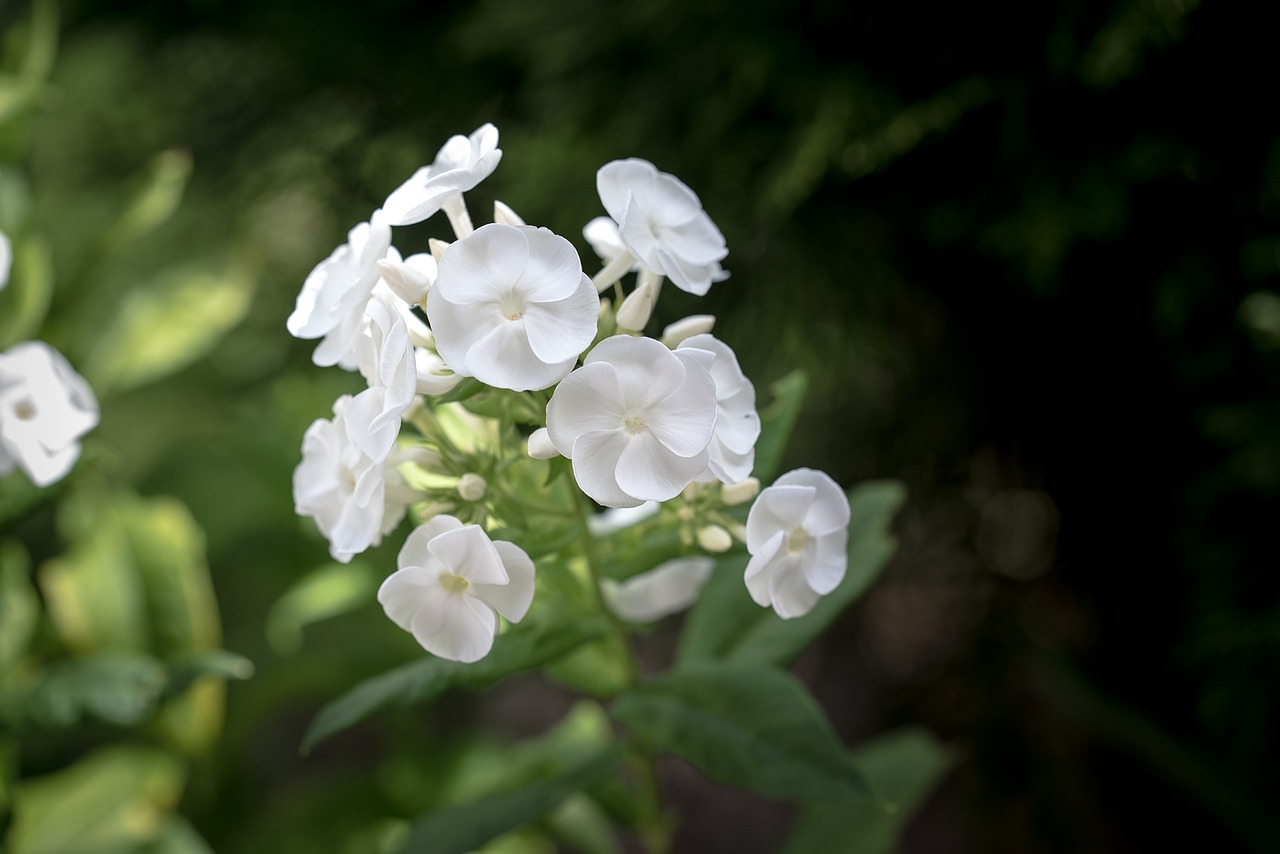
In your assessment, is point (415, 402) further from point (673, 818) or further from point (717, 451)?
point (673, 818)

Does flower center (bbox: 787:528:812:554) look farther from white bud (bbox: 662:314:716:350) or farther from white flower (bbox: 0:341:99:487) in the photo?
white flower (bbox: 0:341:99:487)

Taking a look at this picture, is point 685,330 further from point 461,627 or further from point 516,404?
point 461,627

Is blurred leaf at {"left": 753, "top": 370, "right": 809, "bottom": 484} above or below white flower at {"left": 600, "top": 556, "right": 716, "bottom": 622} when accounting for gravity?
above

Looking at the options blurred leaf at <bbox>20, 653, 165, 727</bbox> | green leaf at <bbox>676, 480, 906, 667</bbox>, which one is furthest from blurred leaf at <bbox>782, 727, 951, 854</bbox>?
blurred leaf at <bbox>20, 653, 165, 727</bbox>

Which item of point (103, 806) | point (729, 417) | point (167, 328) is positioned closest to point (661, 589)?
point (729, 417)

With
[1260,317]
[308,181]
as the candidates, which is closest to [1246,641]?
[1260,317]

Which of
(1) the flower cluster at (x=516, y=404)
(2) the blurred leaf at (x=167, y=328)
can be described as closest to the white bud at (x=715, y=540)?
(1) the flower cluster at (x=516, y=404)

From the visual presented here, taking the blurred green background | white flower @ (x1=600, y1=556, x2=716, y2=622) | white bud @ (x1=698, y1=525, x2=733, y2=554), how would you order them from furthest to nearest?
the blurred green background < white flower @ (x1=600, y1=556, x2=716, y2=622) < white bud @ (x1=698, y1=525, x2=733, y2=554)
